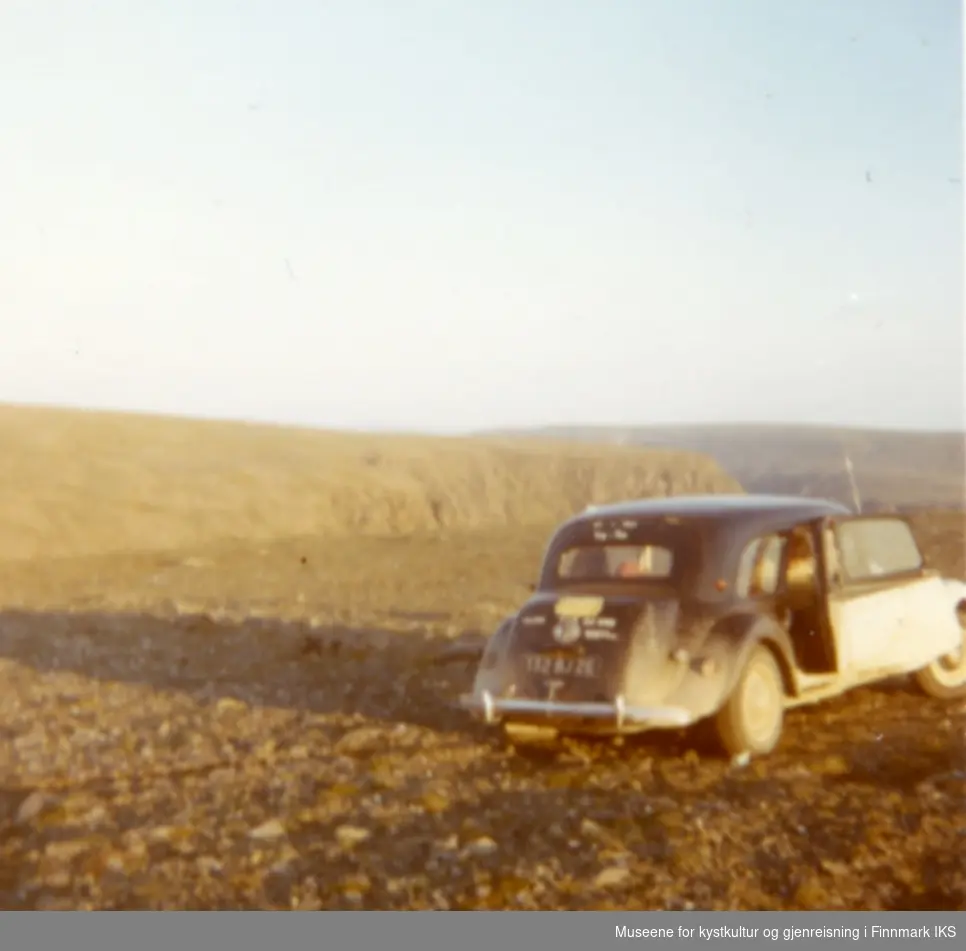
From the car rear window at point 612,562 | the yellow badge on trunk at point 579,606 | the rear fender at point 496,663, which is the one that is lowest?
the rear fender at point 496,663

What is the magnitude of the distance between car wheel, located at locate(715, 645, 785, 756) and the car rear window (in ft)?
2.71

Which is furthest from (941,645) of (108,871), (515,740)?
(108,871)

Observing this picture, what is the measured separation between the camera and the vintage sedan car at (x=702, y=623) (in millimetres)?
7188

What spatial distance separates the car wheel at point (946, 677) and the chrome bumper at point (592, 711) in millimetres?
2895

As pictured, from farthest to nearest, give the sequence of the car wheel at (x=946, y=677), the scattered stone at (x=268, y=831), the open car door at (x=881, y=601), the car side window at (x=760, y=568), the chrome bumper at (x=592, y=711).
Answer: the car wheel at (x=946, y=677)
the open car door at (x=881, y=601)
the car side window at (x=760, y=568)
the chrome bumper at (x=592, y=711)
the scattered stone at (x=268, y=831)

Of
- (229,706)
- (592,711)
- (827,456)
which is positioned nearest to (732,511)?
(592,711)

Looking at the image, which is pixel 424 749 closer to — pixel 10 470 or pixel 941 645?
pixel 941 645

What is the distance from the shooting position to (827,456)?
79.2 meters

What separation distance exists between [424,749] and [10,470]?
33302mm

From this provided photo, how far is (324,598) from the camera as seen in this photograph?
754 inches

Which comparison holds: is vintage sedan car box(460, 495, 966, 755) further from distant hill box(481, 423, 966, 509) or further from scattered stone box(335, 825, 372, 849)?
distant hill box(481, 423, 966, 509)

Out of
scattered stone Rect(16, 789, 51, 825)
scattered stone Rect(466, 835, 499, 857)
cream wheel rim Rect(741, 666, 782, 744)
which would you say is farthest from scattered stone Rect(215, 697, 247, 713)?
cream wheel rim Rect(741, 666, 782, 744)

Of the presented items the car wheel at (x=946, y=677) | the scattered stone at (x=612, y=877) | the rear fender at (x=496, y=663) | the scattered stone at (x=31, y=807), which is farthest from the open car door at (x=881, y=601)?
the scattered stone at (x=31, y=807)

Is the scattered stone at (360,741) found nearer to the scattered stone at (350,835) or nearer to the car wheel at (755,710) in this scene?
the scattered stone at (350,835)
